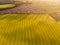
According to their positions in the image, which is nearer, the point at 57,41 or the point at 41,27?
the point at 57,41

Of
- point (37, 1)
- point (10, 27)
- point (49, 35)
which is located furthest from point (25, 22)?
point (37, 1)

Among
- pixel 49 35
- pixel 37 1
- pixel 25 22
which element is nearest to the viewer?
pixel 49 35

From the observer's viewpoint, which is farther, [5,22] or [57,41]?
[5,22]

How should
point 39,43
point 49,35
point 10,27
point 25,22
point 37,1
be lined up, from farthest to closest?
point 37,1, point 25,22, point 10,27, point 49,35, point 39,43

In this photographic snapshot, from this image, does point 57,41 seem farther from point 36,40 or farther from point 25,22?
point 25,22

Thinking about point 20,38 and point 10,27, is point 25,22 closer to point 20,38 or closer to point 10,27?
point 10,27

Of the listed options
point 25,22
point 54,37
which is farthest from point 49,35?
point 25,22
